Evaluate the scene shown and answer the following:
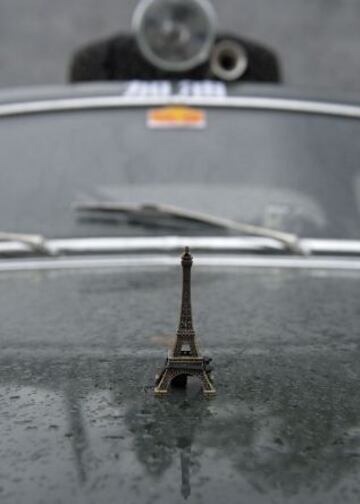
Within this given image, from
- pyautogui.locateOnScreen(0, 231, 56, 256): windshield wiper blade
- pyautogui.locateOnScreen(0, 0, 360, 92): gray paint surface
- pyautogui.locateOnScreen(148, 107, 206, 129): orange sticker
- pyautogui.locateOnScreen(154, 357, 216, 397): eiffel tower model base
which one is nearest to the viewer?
pyautogui.locateOnScreen(154, 357, 216, 397): eiffel tower model base

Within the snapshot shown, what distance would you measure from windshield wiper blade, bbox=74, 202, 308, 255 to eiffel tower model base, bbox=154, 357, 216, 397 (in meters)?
1.08

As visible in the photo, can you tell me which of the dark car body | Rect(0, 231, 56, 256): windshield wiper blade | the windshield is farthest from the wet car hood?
the windshield

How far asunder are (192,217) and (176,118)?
403 millimetres

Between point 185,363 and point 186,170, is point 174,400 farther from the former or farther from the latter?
point 186,170

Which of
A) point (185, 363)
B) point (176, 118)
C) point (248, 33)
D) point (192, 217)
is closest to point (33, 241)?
point (192, 217)

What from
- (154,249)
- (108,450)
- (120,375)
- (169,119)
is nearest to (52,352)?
(120,375)

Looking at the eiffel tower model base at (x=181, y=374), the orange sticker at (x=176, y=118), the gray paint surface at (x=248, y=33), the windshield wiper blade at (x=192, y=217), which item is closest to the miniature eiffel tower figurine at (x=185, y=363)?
the eiffel tower model base at (x=181, y=374)

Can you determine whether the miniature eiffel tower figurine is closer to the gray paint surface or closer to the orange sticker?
the orange sticker

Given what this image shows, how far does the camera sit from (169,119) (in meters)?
2.60

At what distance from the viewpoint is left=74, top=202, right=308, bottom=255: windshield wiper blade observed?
2322 mm

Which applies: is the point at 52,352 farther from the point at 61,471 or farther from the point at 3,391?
the point at 61,471

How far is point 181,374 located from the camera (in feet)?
4.11

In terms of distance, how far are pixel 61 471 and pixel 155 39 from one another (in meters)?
2.17

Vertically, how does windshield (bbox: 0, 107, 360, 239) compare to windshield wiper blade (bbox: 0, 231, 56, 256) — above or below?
above
